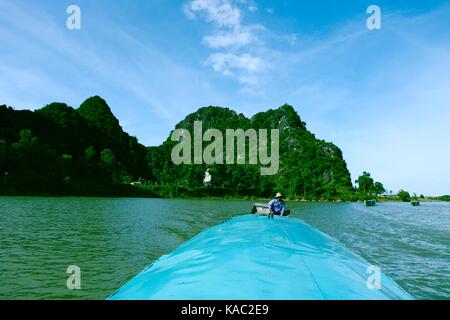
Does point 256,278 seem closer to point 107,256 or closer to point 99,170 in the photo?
point 107,256

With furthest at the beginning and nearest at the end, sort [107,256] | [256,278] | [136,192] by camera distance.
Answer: [136,192] < [107,256] < [256,278]

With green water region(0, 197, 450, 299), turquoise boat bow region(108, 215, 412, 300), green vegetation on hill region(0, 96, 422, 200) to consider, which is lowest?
green water region(0, 197, 450, 299)

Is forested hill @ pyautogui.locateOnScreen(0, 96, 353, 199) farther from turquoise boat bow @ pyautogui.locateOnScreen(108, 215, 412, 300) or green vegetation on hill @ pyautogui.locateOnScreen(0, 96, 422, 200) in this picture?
turquoise boat bow @ pyautogui.locateOnScreen(108, 215, 412, 300)

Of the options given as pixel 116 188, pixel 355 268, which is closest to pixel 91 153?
pixel 116 188

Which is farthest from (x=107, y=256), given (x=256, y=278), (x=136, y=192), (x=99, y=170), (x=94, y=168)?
(x=99, y=170)

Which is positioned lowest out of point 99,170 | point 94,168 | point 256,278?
point 256,278

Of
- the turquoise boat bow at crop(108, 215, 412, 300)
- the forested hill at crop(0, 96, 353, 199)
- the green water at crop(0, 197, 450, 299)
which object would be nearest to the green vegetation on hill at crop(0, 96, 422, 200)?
the forested hill at crop(0, 96, 353, 199)

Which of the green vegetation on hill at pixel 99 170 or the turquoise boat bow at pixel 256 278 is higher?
the green vegetation on hill at pixel 99 170

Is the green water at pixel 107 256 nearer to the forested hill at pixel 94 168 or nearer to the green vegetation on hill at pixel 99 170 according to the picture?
the forested hill at pixel 94 168

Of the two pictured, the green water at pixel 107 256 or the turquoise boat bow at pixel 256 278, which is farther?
the green water at pixel 107 256

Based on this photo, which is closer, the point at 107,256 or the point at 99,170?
the point at 107,256

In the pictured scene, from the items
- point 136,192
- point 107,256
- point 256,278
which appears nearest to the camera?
point 256,278

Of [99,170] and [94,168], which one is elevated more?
[94,168]

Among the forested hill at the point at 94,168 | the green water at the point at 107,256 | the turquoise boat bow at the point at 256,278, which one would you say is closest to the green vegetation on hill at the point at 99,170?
the forested hill at the point at 94,168
